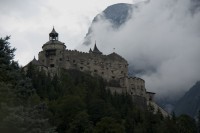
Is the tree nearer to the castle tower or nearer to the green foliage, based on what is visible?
the castle tower

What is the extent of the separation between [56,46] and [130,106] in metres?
26.3

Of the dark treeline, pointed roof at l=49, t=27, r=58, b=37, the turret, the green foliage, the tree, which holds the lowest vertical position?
the green foliage

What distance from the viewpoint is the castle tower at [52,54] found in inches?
4843

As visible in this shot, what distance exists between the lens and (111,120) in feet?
269

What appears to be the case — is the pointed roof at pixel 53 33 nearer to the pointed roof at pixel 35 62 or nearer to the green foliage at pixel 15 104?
the pointed roof at pixel 35 62

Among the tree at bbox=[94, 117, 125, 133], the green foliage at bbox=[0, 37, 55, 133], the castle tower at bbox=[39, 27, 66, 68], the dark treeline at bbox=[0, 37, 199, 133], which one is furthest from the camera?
the castle tower at bbox=[39, 27, 66, 68]

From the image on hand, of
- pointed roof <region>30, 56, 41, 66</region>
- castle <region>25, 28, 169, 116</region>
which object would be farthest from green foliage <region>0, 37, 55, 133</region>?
castle <region>25, 28, 169, 116</region>

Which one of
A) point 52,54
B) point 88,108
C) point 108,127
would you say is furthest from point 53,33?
point 108,127

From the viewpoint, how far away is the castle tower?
123 meters

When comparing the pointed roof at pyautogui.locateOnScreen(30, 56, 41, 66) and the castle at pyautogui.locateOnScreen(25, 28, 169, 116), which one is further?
the castle at pyautogui.locateOnScreen(25, 28, 169, 116)

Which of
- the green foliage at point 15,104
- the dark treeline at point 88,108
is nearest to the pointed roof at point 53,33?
the dark treeline at point 88,108

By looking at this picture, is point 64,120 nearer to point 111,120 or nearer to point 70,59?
point 111,120

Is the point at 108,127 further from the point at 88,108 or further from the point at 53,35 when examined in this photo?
the point at 53,35

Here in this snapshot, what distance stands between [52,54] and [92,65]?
34.8ft
